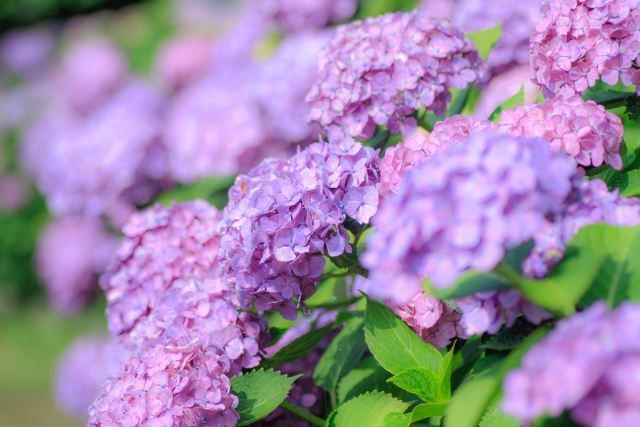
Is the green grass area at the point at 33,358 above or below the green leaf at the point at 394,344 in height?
below

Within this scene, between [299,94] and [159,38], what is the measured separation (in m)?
6.36

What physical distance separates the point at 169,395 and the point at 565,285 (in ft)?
2.21

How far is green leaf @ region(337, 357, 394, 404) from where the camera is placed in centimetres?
140

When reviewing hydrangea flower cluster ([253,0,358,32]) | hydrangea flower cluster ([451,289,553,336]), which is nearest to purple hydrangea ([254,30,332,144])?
hydrangea flower cluster ([253,0,358,32])

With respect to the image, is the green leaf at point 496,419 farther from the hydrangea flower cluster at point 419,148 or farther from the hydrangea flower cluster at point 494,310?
the hydrangea flower cluster at point 419,148

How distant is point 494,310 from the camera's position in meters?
0.83

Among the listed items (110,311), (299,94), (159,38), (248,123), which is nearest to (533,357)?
(110,311)

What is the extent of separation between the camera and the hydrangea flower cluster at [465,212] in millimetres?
712

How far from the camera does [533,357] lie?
683mm

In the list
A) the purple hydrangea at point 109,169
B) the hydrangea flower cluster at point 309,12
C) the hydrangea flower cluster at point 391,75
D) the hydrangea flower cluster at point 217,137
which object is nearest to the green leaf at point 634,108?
the hydrangea flower cluster at point 391,75

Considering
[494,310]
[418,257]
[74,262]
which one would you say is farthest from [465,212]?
[74,262]

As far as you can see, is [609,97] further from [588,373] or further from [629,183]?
[588,373]

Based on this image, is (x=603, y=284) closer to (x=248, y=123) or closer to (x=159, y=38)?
(x=248, y=123)

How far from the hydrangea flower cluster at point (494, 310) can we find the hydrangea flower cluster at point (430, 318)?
0.81ft
